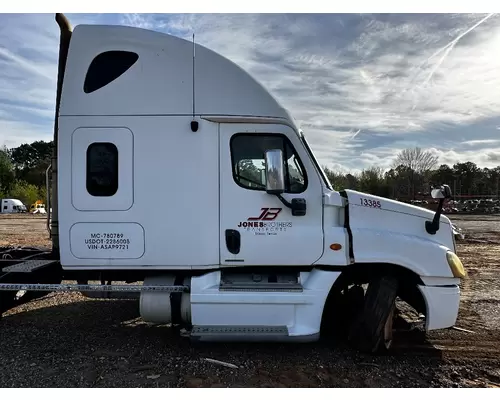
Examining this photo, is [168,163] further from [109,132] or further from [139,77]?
[139,77]

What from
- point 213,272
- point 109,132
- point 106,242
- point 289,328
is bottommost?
point 289,328

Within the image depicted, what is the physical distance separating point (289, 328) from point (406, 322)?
90.0 inches

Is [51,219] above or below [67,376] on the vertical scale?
above

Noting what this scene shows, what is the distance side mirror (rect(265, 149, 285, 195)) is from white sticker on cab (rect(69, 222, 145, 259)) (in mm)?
1537

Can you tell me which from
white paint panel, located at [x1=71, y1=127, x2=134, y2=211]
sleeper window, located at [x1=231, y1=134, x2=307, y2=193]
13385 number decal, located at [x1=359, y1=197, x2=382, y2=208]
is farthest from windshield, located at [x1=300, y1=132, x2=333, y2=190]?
white paint panel, located at [x1=71, y1=127, x2=134, y2=211]

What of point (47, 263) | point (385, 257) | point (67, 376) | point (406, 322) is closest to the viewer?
point (67, 376)

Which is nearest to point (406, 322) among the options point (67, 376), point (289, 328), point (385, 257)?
point (385, 257)

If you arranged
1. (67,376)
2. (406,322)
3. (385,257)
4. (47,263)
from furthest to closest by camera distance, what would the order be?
1. (406,322)
2. (47,263)
3. (385,257)
4. (67,376)

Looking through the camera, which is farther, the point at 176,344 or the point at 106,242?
the point at 176,344

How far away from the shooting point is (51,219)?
4.76 meters

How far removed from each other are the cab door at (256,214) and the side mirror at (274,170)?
0.30 metres

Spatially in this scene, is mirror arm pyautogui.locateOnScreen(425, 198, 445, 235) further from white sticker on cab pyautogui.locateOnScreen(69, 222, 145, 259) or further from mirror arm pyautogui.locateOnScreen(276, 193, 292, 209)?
white sticker on cab pyautogui.locateOnScreen(69, 222, 145, 259)

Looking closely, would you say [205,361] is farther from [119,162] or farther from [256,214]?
[119,162]

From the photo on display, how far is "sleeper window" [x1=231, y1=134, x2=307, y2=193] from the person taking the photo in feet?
13.7
